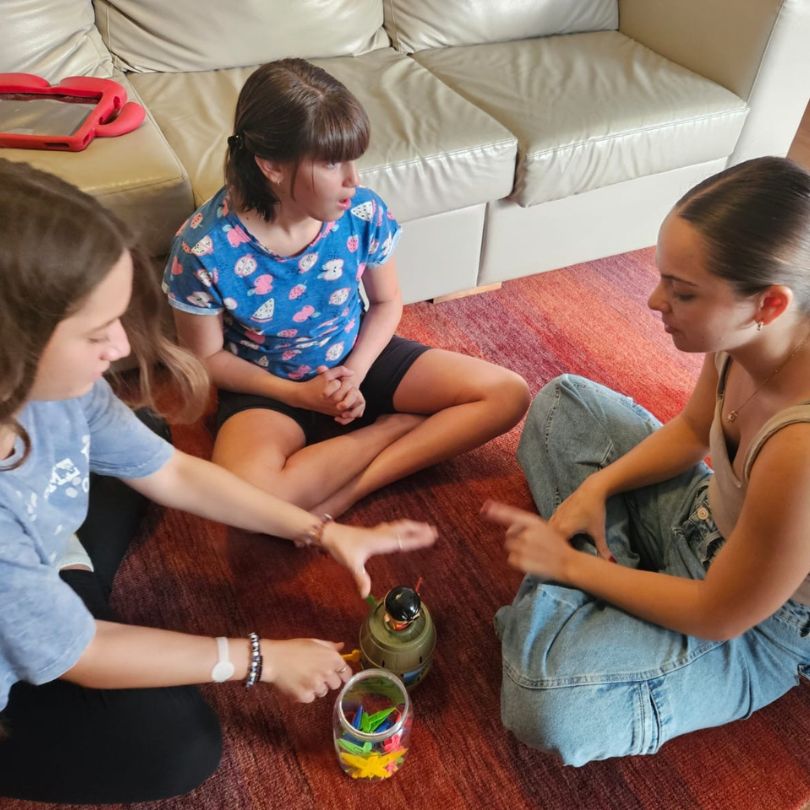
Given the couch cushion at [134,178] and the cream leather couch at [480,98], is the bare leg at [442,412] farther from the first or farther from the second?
the couch cushion at [134,178]

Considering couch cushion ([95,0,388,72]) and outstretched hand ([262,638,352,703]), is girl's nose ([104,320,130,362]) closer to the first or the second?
outstretched hand ([262,638,352,703])

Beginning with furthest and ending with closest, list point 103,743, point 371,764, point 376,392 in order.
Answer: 1. point 376,392
2. point 371,764
3. point 103,743

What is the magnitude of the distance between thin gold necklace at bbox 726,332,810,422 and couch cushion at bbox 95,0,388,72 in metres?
1.35

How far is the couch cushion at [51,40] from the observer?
4.89 feet

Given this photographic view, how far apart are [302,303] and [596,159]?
813 mm

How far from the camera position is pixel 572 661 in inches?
37.1

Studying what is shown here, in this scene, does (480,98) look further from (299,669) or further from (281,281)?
(299,669)

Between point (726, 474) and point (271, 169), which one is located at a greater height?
point (271, 169)

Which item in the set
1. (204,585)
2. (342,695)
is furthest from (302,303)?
(342,695)

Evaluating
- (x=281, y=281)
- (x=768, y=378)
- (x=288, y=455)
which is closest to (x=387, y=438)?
(x=288, y=455)

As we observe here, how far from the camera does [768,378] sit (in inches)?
34.7

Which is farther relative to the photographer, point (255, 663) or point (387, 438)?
point (387, 438)

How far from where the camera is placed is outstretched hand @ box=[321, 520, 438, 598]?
98cm

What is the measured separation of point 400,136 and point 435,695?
107 cm
